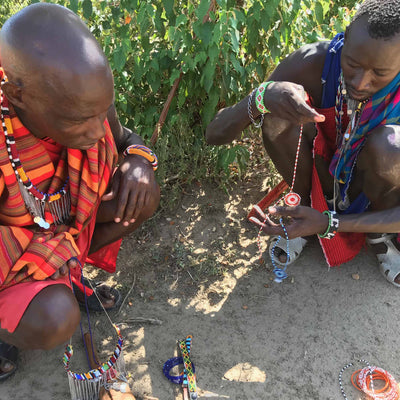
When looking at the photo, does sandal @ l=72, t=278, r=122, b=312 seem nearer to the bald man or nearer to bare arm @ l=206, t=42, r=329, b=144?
the bald man

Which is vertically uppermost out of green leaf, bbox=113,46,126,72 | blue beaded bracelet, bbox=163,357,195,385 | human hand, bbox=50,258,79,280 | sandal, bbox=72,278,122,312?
green leaf, bbox=113,46,126,72

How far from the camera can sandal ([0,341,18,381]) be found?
2004 mm

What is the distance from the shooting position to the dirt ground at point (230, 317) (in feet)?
6.63

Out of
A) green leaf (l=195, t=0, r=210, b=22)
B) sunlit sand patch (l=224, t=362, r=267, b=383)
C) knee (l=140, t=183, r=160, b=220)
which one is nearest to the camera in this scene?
sunlit sand patch (l=224, t=362, r=267, b=383)

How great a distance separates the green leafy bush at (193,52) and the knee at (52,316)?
1.27m

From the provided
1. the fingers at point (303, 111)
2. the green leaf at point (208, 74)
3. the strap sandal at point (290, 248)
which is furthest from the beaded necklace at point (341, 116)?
the green leaf at point (208, 74)

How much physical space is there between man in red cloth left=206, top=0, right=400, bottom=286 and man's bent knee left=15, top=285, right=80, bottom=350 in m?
0.87

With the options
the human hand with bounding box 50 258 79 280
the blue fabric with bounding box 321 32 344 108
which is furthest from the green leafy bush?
the human hand with bounding box 50 258 79 280

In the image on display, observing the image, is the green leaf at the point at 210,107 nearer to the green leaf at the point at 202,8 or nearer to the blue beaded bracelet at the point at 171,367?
the green leaf at the point at 202,8

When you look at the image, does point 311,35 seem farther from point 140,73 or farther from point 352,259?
point 352,259

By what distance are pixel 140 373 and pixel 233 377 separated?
416mm

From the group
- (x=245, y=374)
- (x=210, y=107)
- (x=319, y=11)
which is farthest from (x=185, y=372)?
(x=319, y=11)

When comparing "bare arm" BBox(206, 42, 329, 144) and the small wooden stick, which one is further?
the small wooden stick

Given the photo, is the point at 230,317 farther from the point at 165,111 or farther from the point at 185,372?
the point at 165,111
